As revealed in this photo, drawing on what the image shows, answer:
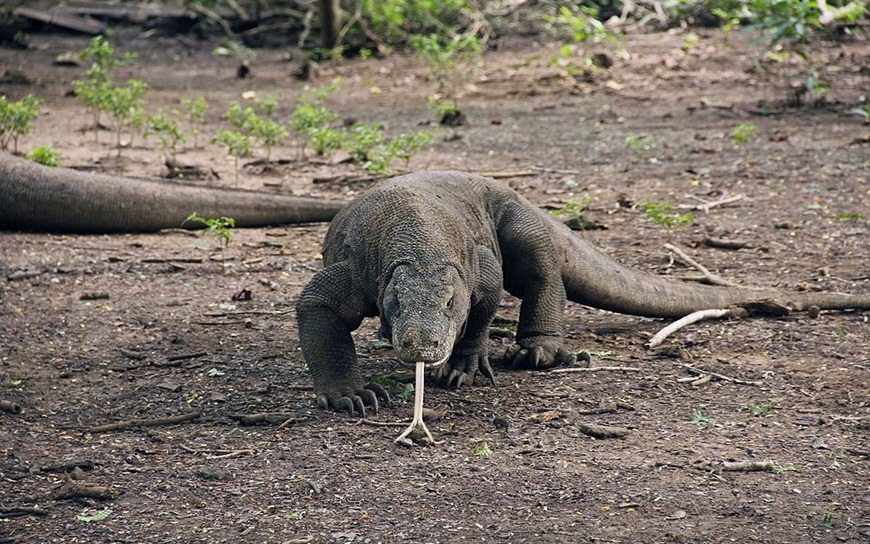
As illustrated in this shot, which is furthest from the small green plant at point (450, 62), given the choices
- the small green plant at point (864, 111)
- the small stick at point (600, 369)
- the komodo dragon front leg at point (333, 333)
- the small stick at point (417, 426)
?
the small stick at point (417, 426)

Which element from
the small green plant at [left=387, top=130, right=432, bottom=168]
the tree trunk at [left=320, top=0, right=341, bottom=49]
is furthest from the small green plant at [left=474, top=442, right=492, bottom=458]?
the tree trunk at [left=320, top=0, right=341, bottom=49]

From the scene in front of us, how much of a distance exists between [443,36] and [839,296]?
29.7ft

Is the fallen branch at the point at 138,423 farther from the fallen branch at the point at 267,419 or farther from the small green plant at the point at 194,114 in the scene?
the small green plant at the point at 194,114

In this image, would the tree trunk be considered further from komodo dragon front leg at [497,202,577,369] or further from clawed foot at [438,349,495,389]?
clawed foot at [438,349,495,389]

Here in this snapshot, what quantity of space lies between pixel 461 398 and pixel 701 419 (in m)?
0.84

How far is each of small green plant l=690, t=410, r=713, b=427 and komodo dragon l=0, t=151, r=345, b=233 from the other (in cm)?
331

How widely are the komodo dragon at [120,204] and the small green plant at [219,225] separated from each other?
8 centimetres

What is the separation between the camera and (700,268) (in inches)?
213

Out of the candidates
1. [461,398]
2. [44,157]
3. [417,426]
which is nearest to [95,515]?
[417,426]

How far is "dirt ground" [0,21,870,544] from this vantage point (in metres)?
2.92

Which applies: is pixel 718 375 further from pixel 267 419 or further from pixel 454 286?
pixel 267 419

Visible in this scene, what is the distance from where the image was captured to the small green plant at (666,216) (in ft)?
20.8

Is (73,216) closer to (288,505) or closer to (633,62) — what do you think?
(288,505)

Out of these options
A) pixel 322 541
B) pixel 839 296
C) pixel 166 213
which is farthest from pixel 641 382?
pixel 166 213
